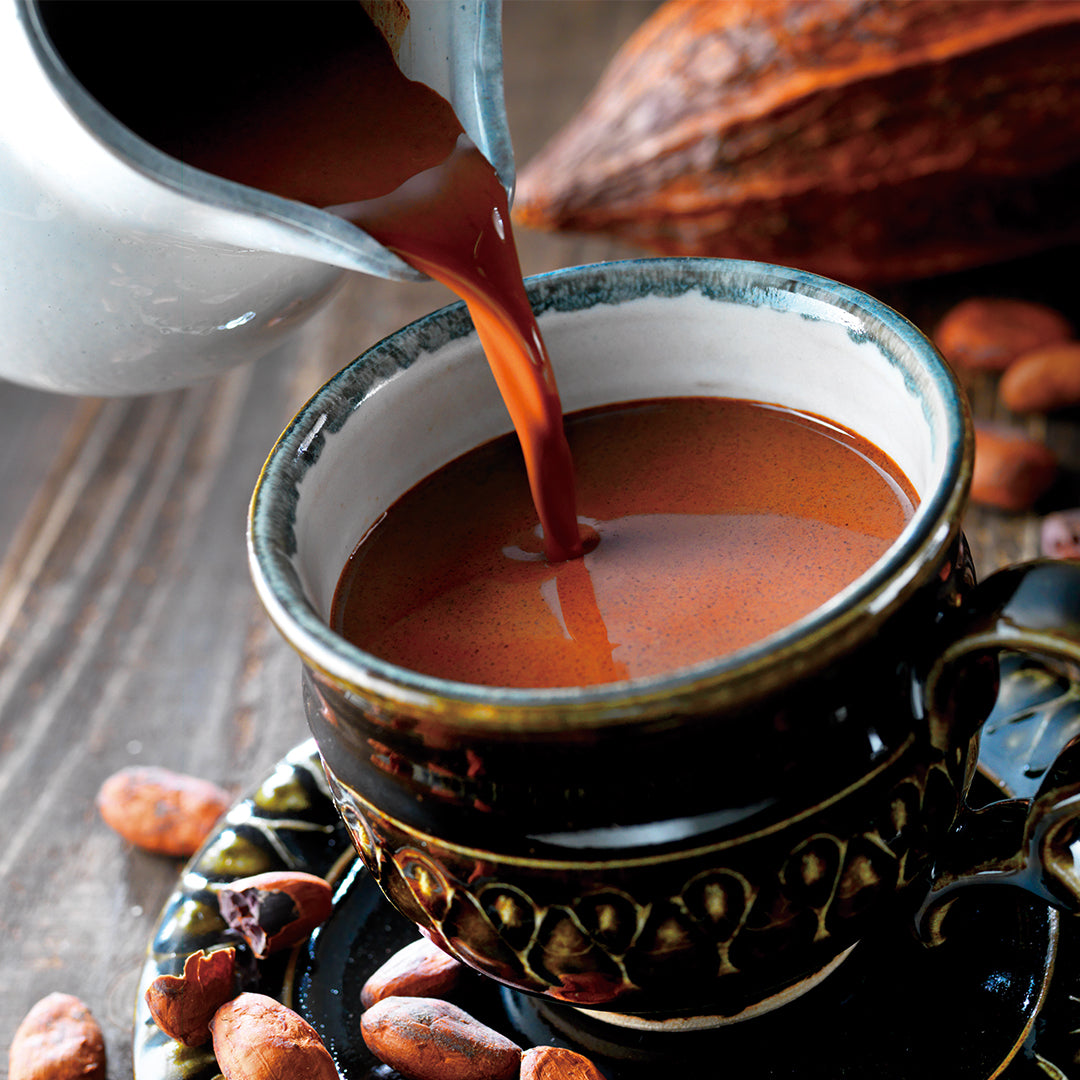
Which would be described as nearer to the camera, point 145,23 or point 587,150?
point 145,23

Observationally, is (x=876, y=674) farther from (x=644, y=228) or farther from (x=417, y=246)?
(x=644, y=228)

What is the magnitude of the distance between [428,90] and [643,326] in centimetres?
18

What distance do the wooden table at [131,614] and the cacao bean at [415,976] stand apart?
212 mm

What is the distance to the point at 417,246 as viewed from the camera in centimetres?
65

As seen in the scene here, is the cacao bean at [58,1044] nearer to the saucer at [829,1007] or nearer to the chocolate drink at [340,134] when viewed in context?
the saucer at [829,1007]

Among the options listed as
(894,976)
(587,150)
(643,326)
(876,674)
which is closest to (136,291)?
(643,326)

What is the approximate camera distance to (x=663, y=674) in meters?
0.55

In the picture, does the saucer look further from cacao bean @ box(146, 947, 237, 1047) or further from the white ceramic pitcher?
the white ceramic pitcher

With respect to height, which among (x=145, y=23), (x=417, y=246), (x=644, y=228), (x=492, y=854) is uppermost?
(x=145, y=23)

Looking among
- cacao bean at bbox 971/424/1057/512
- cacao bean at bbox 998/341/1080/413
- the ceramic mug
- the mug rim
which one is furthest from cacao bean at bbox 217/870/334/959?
cacao bean at bbox 998/341/1080/413

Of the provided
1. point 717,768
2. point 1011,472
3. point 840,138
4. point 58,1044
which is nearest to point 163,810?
point 58,1044

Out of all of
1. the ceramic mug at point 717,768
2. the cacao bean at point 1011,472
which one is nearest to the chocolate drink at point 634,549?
the ceramic mug at point 717,768

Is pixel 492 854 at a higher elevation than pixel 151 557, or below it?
higher

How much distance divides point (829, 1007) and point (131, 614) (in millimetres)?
756
